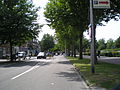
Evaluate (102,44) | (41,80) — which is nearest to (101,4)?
(41,80)

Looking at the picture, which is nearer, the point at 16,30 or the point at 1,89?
the point at 1,89

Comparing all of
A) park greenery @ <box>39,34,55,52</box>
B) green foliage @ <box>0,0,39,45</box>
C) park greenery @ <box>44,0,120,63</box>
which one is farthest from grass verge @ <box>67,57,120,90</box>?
park greenery @ <box>39,34,55,52</box>

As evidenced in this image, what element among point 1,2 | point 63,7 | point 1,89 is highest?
point 1,2

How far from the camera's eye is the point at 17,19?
115 feet

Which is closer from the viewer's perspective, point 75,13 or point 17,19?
point 75,13

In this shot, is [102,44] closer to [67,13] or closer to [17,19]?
Result: [17,19]

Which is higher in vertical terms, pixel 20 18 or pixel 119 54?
pixel 20 18

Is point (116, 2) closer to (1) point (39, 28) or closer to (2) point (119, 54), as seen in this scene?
(1) point (39, 28)

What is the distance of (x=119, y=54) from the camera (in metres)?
48.7

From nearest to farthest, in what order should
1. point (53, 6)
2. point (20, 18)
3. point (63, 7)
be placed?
point (63, 7)
point (53, 6)
point (20, 18)

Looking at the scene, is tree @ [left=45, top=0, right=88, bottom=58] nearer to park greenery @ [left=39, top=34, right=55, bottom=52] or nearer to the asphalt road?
the asphalt road

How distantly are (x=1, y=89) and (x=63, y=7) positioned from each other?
17775 millimetres

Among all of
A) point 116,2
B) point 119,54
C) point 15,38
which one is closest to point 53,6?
point 116,2

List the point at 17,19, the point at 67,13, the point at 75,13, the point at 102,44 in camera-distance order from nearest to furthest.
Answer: the point at 75,13 < the point at 67,13 < the point at 17,19 < the point at 102,44
